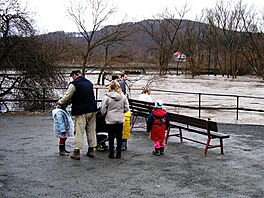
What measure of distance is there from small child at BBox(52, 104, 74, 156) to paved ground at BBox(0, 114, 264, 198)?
0.32 m

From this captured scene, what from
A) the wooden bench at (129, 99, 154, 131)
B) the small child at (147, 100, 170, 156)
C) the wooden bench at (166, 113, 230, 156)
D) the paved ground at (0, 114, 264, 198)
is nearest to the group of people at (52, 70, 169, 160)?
the small child at (147, 100, 170, 156)

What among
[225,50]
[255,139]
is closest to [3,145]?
[255,139]

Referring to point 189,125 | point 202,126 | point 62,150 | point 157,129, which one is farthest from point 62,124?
point 189,125

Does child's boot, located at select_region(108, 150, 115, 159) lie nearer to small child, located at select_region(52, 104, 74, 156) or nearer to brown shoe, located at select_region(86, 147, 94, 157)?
brown shoe, located at select_region(86, 147, 94, 157)

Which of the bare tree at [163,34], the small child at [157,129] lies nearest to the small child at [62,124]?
the small child at [157,129]

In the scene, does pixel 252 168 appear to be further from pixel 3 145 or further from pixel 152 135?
pixel 3 145

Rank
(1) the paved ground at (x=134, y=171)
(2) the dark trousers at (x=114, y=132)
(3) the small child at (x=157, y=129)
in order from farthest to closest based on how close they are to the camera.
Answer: (3) the small child at (x=157, y=129) → (2) the dark trousers at (x=114, y=132) → (1) the paved ground at (x=134, y=171)

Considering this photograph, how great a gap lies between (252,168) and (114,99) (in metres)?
2.63

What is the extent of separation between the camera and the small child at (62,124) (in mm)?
8227

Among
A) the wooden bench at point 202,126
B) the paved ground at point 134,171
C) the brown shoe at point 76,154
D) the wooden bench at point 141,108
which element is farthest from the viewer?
the wooden bench at point 141,108

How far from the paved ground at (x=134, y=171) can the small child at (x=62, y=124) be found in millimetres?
320

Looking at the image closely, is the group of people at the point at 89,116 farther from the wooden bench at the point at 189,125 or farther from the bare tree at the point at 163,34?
the bare tree at the point at 163,34

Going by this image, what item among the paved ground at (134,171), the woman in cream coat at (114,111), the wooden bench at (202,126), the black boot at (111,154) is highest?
the woman in cream coat at (114,111)

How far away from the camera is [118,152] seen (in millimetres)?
8180
